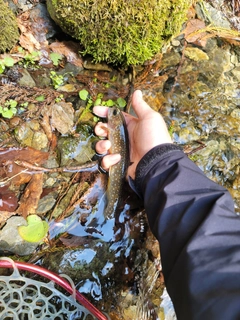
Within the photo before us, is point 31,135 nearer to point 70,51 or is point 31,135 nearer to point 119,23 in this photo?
point 70,51

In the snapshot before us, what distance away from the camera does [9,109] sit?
3.57 m

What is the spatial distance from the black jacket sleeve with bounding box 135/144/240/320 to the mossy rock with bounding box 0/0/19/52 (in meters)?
2.33

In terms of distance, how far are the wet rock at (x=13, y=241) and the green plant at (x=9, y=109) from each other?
111 centimetres

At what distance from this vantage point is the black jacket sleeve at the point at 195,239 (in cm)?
183

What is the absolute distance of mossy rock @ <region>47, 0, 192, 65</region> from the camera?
346 centimetres

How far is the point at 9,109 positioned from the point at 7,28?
0.94m

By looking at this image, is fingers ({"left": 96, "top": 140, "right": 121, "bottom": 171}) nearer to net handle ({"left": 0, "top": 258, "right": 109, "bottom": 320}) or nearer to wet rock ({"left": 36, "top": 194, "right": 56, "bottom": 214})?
wet rock ({"left": 36, "top": 194, "right": 56, "bottom": 214})

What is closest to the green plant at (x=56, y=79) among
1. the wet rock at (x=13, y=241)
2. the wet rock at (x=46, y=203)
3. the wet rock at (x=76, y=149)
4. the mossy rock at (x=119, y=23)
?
the mossy rock at (x=119, y=23)

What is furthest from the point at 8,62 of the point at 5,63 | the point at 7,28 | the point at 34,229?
the point at 34,229

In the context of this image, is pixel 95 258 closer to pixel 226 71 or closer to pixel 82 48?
pixel 82 48

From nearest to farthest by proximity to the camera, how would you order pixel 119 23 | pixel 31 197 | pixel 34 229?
1. pixel 34 229
2. pixel 31 197
3. pixel 119 23

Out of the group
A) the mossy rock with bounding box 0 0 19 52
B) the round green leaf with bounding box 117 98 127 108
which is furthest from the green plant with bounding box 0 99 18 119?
the round green leaf with bounding box 117 98 127 108

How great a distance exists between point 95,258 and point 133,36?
2482mm

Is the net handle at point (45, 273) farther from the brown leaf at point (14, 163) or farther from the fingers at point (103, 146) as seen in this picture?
the fingers at point (103, 146)
